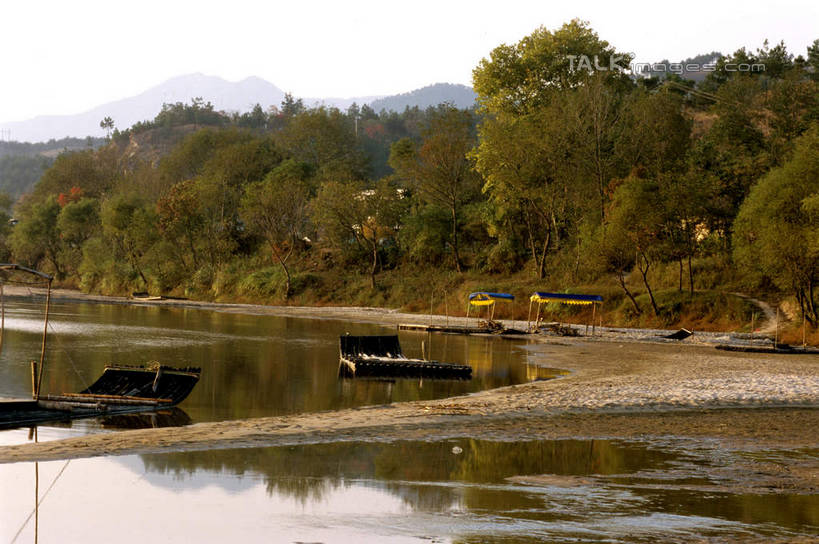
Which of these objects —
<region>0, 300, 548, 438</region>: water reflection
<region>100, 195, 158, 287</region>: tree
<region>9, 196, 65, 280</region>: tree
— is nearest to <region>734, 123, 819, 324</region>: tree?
<region>0, 300, 548, 438</region>: water reflection

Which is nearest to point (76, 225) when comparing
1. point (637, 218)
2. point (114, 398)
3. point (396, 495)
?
point (637, 218)

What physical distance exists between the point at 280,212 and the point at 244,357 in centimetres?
5062

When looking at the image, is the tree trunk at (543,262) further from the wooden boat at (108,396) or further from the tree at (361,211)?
the wooden boat at (108,396)

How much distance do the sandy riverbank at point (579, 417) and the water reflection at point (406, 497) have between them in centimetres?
124

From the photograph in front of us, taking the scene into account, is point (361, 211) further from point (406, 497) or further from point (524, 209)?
point (406, 497)

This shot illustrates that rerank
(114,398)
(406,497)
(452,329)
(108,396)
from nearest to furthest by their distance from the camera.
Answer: (406,497), (114,398), (108,396), (452,329)

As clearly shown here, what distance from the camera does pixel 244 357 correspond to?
3806 centimetres

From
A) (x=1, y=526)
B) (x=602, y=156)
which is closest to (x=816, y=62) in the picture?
(x=602, y=156)

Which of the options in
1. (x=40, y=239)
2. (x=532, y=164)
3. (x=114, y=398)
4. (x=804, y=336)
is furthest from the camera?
(x=40, y=239)

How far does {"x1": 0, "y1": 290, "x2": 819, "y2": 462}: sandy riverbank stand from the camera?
689 inches

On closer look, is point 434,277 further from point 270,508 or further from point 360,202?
point 270,508

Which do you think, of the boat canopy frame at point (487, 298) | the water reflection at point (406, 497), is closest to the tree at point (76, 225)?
the boat canopy frame at point (487, 298)

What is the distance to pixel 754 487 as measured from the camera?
13805 millimetres

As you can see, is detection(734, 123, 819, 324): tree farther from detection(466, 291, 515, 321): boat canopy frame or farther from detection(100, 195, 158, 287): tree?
detection(100, 195, 158, 287): tree
